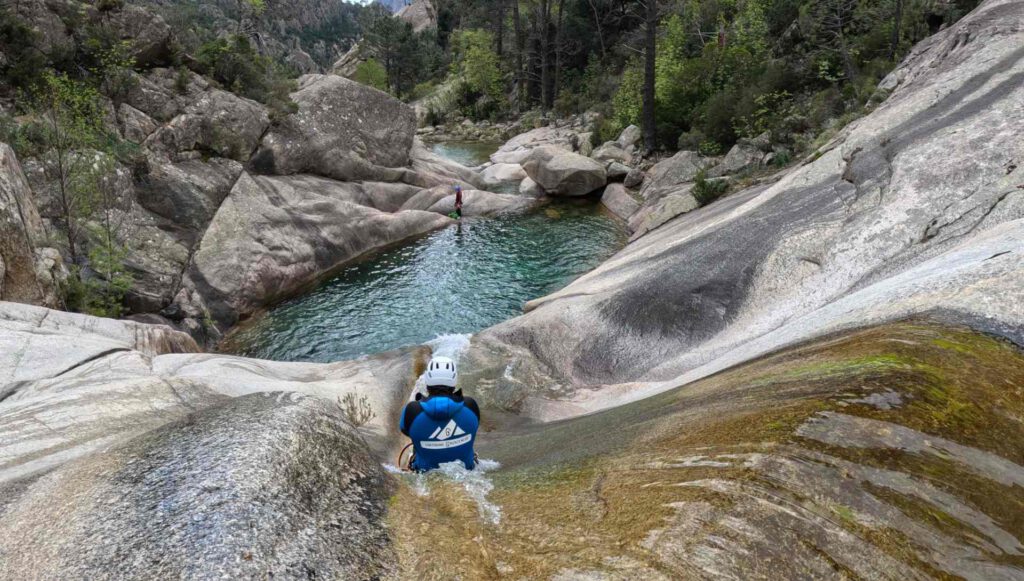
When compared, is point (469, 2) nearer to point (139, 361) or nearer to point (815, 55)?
point (815, 55)

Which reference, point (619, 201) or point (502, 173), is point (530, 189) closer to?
point (502, 173)

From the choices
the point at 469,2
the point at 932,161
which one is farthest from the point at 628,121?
the point at 469,2

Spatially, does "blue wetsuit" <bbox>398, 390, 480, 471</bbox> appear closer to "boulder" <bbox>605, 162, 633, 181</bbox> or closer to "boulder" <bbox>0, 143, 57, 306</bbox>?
"boulder" <bbox>0, 143, 57, 306</bbox>

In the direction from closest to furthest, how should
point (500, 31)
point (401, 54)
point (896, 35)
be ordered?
point (896, 35)
point (500, 31)
point (401, 54)

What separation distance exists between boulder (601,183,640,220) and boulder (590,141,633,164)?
363 centimetres

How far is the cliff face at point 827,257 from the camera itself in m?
8.85

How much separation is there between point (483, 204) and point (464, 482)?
28.0 metres

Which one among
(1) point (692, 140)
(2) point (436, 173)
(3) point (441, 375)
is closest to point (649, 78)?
(1) point (692, 140)

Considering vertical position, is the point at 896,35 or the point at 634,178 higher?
the point at 896,35

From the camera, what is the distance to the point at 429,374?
21.2 feet

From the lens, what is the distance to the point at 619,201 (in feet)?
104

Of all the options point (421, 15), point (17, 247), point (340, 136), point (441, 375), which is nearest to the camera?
point (441, 375)

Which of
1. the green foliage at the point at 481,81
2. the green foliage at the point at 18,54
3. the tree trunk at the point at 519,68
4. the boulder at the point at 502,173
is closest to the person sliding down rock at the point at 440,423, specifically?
the green foliage at the point at 18,54

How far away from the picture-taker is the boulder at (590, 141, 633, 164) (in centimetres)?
3712
